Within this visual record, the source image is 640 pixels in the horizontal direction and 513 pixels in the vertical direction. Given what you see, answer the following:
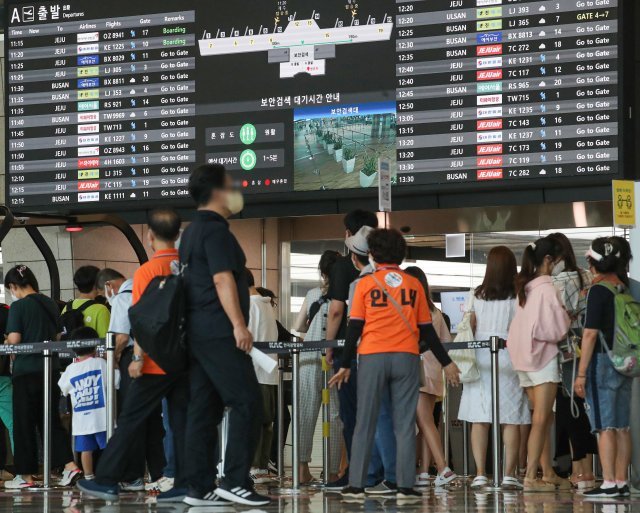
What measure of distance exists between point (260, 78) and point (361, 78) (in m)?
1.05

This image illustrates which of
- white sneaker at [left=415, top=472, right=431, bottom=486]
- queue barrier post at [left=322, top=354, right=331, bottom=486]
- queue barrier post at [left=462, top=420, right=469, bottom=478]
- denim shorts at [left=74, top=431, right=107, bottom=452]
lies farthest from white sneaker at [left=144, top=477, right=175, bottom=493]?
queue barrier post at [left=462, top=420, right=469, bottom=478]

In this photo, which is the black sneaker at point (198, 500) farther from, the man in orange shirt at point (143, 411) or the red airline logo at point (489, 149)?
the red airline logo at point (489, 149)

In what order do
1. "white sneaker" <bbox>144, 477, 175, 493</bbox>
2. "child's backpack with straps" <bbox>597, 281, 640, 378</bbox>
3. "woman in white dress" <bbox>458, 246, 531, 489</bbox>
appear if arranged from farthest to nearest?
"woman in white dress" <bbox>458, 246, 531, 489</bbox> → "white sneaker" <bbox>144, 477, 175, 493</bbox> → "child's backpack with straps" <bbox>597, 281, 640, 378</bbox>

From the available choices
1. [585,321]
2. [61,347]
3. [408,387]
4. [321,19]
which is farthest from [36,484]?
[321,19]

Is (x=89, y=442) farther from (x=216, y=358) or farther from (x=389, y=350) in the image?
(x=216, y=358)

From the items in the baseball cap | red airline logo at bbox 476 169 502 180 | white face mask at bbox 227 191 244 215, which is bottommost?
the baseball cap

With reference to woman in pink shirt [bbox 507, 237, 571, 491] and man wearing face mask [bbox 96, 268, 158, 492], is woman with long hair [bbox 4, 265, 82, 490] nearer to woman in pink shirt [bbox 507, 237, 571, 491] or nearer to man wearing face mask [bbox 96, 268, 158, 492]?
man wearing face mask [bbox 96, 268, 158, 492]

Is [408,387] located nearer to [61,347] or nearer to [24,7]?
[61,347]

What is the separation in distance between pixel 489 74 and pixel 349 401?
14.2 ft

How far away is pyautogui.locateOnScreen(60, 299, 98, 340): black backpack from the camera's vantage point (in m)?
10.3

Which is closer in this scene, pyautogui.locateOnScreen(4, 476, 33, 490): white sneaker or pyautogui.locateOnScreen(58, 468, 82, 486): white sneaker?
pyautogui.locateOnScreen(4, 476, 33, 490): white sneaker

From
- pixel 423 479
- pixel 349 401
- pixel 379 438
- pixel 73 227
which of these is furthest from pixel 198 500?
pixel 73 227

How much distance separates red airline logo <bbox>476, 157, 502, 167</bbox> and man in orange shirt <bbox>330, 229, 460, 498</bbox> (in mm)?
4176

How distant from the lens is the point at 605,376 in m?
8.41
